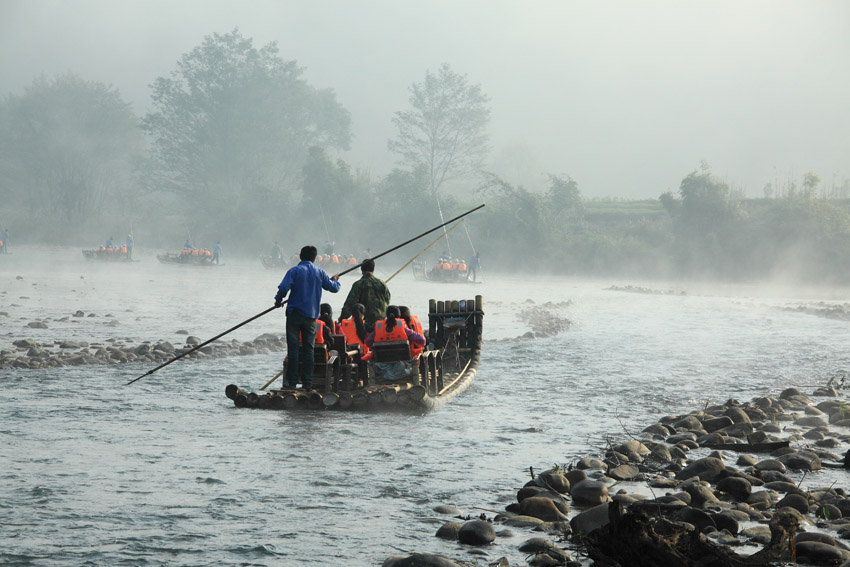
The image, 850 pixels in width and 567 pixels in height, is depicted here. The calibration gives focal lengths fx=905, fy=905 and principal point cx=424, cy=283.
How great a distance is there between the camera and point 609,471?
844cm

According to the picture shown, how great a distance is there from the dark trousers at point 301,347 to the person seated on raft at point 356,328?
2.45 ft

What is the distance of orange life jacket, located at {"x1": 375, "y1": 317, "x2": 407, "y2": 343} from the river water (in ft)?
3.36

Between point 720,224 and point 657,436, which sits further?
point 720,224

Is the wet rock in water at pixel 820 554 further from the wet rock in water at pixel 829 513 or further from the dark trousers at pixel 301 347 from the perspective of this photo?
the dark trousers at pixel 301 347

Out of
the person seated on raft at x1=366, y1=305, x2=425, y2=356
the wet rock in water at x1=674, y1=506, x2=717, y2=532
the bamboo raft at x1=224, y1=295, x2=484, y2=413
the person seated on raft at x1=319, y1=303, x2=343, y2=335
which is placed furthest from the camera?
the person seated on raft at x1=319, y1=303, x2=343, y2=335

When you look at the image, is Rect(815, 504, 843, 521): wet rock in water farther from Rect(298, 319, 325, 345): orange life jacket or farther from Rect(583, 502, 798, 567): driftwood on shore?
Rect(298, 319, 325, 345): orange life jacket

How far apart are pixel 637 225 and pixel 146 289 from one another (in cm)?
3376

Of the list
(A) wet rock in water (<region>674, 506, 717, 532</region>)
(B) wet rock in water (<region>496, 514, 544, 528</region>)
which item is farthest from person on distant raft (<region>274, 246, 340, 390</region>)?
(A) wet rock in water (<region>674, 506, 717, 532</region>)

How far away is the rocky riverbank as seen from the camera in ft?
17.3

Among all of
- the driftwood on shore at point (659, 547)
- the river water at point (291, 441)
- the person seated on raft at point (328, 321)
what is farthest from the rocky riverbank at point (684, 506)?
the person seated on raft at point (328, 321)

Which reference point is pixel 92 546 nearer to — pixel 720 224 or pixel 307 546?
pixel 307 546

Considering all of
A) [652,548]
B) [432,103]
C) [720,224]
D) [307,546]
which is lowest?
[307,546]

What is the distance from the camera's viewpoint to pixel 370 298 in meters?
12.6

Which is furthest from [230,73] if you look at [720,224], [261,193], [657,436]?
[657,436]
